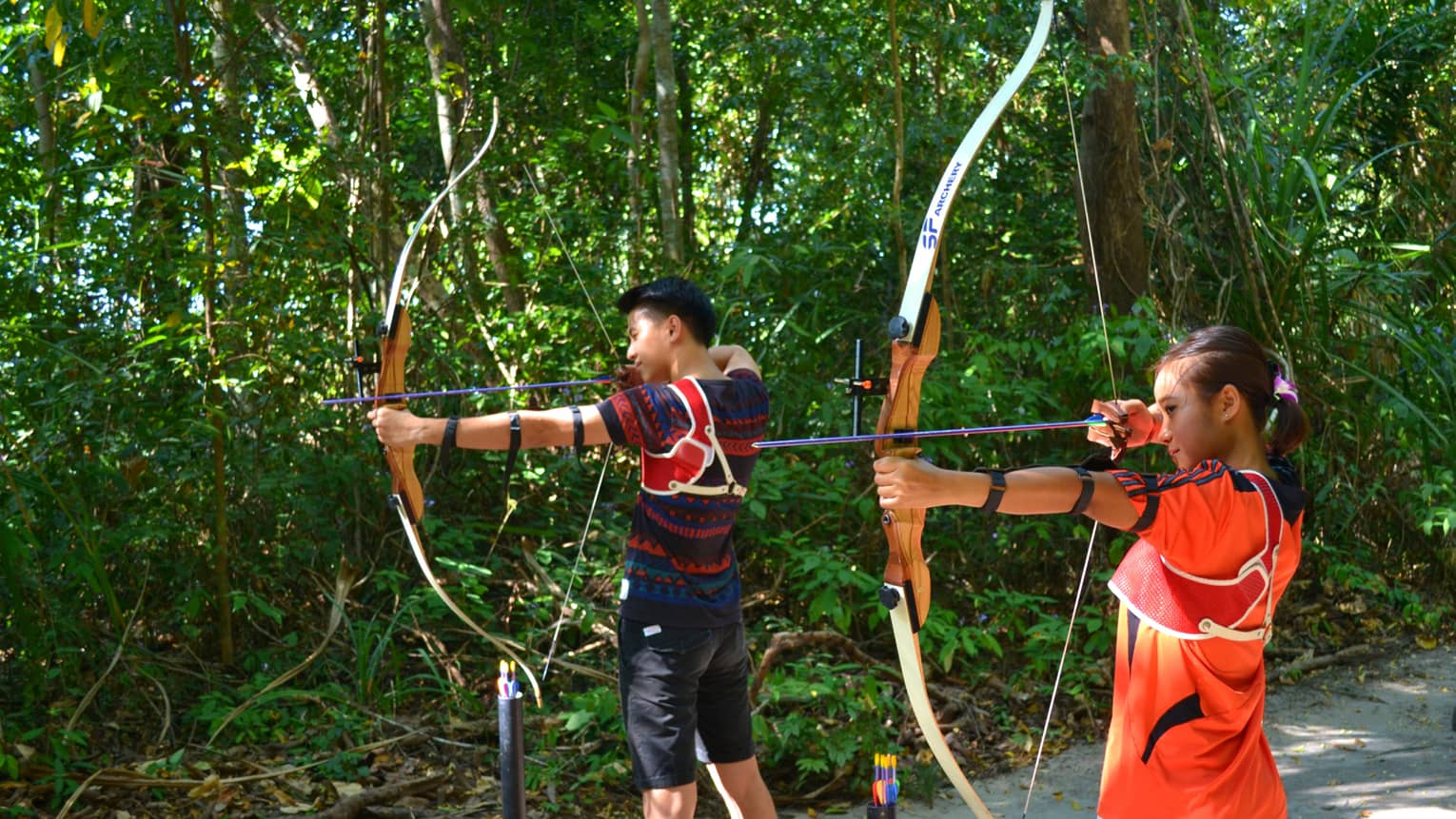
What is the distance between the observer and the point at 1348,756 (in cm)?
442


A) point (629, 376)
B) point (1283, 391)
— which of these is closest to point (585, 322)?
point (629, 376)

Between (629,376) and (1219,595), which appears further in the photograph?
(629,376)

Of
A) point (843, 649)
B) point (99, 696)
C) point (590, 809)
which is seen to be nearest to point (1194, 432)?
point (590, 809)

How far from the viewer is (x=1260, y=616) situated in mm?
2014

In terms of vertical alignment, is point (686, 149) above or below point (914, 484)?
above

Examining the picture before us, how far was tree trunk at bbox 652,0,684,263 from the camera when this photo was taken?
5.69 m

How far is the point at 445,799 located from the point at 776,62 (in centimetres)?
395

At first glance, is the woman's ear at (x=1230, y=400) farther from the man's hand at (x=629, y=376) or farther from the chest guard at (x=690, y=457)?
the man's hand at (x=629, y=376)

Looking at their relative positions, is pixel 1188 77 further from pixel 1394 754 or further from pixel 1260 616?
pixel 1260 616

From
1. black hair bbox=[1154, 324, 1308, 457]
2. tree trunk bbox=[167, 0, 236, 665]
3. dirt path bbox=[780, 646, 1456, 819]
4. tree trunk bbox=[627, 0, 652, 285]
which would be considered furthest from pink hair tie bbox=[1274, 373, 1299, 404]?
tree trunk bbox=[627, 0, 652, 285]

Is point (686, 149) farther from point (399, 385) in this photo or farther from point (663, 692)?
point (663, 692)

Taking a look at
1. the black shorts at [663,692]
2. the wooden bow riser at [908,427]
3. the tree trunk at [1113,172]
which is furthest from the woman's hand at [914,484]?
the tree trunk at [1113,172]

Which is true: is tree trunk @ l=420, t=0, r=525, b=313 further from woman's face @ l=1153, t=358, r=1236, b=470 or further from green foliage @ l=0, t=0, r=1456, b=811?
woman's face @ l=1153, t=358, r=1236, b=470

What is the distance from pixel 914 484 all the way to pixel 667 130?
4.16 metres
